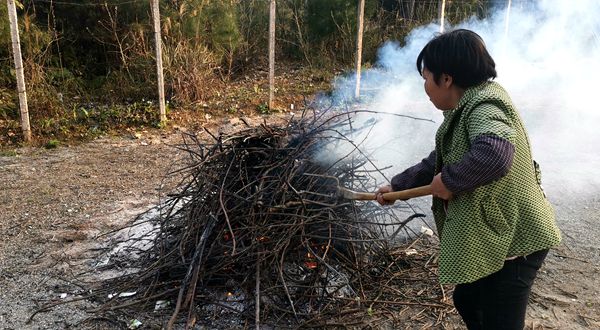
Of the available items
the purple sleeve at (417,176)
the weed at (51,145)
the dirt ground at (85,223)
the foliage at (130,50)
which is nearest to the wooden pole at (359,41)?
the foliage at (130,50)

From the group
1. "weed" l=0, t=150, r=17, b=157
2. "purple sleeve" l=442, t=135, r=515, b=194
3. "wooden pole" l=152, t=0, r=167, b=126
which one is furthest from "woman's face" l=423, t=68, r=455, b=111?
"weed" l=0, t=150, r=17, b=157

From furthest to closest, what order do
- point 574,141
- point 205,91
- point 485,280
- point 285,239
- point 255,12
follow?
point 255,12
point 205,91
point 574,141
point 285,239
point 485,280

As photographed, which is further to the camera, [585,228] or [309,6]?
[309,6]

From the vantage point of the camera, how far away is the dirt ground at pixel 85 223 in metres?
3.53

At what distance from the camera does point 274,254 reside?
11.3 ft

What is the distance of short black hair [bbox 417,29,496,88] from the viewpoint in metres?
2.22

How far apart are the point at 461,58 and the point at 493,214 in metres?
0.70

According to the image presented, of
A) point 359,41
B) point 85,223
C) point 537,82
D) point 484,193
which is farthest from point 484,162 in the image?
point 537,82

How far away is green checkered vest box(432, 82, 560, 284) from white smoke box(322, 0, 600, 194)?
13.5 feet

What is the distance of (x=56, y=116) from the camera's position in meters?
8.19

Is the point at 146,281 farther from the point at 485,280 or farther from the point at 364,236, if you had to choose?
the point at 485,280

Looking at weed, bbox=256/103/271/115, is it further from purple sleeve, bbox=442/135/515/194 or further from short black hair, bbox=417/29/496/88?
purple sleeve, bbox=442/135/515/194

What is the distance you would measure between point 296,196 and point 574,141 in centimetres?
620

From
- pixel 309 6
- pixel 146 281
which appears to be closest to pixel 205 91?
pixel 309 6
